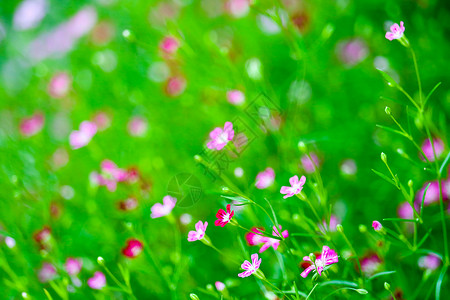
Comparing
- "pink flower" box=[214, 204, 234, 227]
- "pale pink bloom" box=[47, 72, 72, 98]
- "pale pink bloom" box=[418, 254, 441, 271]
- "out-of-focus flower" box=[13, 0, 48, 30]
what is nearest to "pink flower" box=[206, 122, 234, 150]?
"pink flower" box=[214, 204, 234, 227]

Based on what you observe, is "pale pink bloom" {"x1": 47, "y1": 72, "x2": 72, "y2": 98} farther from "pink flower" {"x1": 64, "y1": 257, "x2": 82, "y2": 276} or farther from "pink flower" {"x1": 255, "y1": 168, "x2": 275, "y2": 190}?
"pink flower" {"x1": 255, "y1": 168, "x2": 275, "y2": 190}

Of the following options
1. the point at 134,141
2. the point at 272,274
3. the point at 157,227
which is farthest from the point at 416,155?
the point at 134,141

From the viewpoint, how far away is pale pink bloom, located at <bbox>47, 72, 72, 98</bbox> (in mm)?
2081

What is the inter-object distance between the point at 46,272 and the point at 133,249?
262 millimetres

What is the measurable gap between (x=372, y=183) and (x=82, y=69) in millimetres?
1430

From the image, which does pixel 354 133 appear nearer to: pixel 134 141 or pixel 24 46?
pixel 134 141

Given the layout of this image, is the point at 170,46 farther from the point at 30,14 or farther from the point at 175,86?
the point at 30,14

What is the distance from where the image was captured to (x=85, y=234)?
143 centimetres

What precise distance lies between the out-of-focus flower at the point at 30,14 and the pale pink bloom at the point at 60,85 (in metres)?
0.31

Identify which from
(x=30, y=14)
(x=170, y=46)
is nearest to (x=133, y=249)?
(x=170, y=46)

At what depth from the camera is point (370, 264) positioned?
1.13m

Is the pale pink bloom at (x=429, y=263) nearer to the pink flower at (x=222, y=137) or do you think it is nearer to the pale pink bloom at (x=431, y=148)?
the pale pink bloom at (x=431, y=148)

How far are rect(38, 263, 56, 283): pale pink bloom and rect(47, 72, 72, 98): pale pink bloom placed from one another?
2.96 ft

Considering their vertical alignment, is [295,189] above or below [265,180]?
above
